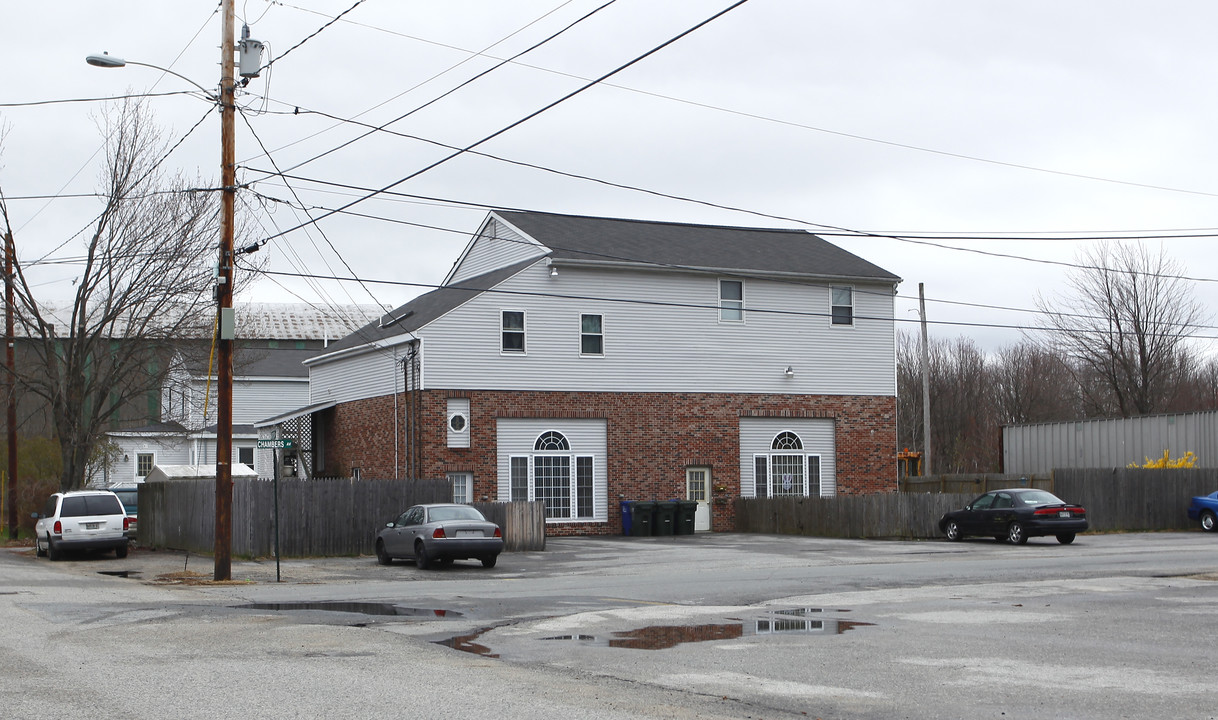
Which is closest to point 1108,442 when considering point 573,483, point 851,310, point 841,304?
point 851,310

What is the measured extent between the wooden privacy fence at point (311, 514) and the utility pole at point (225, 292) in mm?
5392

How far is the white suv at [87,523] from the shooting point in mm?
29828

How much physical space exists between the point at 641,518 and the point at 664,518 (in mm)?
778

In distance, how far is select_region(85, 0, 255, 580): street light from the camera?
2320cm

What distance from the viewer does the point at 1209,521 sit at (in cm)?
3712

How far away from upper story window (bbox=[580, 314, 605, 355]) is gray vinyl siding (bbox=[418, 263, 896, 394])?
20cm

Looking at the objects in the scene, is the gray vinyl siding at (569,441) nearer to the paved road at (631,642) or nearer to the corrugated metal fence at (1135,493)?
the paved road at (631,642)

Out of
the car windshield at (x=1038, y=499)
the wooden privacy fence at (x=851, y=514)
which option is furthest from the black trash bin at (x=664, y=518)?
the car windshield at (x=1038, y=499)

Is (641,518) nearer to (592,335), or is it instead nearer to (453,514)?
(592,335)

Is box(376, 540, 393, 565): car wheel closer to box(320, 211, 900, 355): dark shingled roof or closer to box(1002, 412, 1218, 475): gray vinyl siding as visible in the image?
box(320, 211, 900, 355): dark shingled roof

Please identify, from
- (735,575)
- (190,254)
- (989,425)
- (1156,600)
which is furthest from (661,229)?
(989,425)

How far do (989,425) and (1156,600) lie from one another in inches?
2299

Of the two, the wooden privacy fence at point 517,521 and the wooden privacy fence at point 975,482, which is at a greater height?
the wooden privacy fence at point 975,482

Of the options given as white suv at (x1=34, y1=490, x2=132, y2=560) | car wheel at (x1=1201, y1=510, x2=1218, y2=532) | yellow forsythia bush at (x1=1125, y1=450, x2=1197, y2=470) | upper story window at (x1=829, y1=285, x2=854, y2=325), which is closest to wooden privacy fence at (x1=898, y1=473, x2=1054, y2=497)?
car wheel at (x1=1201, y1=510, x2=1218, y2=532)
